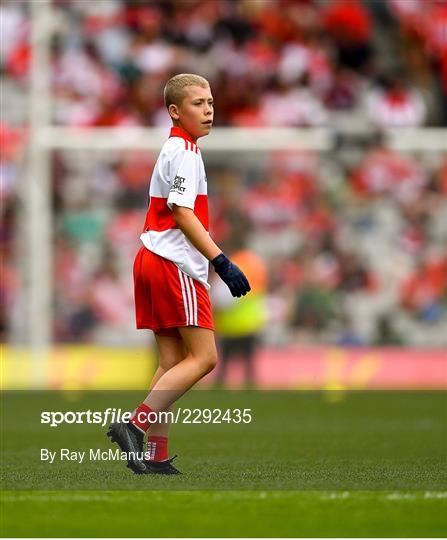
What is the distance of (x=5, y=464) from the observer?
708 cm

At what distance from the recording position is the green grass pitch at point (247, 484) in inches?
193

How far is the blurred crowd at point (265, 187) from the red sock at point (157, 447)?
9.82m

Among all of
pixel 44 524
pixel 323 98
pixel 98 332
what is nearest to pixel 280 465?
pixel 44 524

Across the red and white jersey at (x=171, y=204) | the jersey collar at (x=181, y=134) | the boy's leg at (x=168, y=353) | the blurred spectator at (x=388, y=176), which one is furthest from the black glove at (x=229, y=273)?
the blurred spectator at (x=388, y=176)

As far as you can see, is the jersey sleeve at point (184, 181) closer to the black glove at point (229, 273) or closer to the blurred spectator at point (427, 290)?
the black glove at point (229, 273)

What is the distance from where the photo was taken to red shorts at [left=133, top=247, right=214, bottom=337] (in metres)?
6.39

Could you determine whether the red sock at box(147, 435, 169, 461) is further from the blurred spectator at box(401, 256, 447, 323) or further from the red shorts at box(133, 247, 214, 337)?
the blurred spectator at box(401, 256, 447, 323)

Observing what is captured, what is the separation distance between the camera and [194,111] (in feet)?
21.6

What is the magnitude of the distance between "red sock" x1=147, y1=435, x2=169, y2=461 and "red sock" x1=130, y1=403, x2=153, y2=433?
155 millimetres

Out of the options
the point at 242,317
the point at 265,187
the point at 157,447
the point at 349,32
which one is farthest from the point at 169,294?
the point at 349,32

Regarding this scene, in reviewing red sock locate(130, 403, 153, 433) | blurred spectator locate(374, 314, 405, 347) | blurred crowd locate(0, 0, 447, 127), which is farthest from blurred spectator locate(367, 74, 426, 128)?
red sock locate(130, 403, 153, 433)

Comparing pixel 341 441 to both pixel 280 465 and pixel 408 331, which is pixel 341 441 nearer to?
pixel 280 465

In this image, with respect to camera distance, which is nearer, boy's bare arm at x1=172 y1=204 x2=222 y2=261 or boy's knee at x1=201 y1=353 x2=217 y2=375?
boy's bare arm at x1=172 y1=204 x2=222 y2=261

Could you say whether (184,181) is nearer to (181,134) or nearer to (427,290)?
(181,134)
